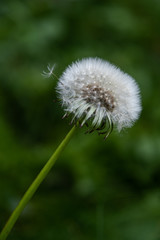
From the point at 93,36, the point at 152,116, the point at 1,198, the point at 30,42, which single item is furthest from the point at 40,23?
the point at 1,198

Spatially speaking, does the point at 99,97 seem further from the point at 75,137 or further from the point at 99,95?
the point at 75,137

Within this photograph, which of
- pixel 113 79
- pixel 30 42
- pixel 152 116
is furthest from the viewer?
pixel 30 42

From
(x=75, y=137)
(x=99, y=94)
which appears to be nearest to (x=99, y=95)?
(x=99, y=94)

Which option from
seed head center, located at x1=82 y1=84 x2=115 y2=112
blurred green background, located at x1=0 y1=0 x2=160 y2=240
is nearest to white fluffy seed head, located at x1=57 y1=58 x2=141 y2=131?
seed head center, located at x1=82 y1=84 x2=115 y2=112

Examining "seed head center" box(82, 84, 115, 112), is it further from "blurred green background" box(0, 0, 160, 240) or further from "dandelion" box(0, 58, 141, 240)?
"blurred green background" box(0, 0, 160, 240)

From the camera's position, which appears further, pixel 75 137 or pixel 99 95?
pixel 75 137

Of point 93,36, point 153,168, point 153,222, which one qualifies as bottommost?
point 153,222

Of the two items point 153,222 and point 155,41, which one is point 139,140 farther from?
point 155,41

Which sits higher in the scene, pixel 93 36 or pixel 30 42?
pixel 93 36
